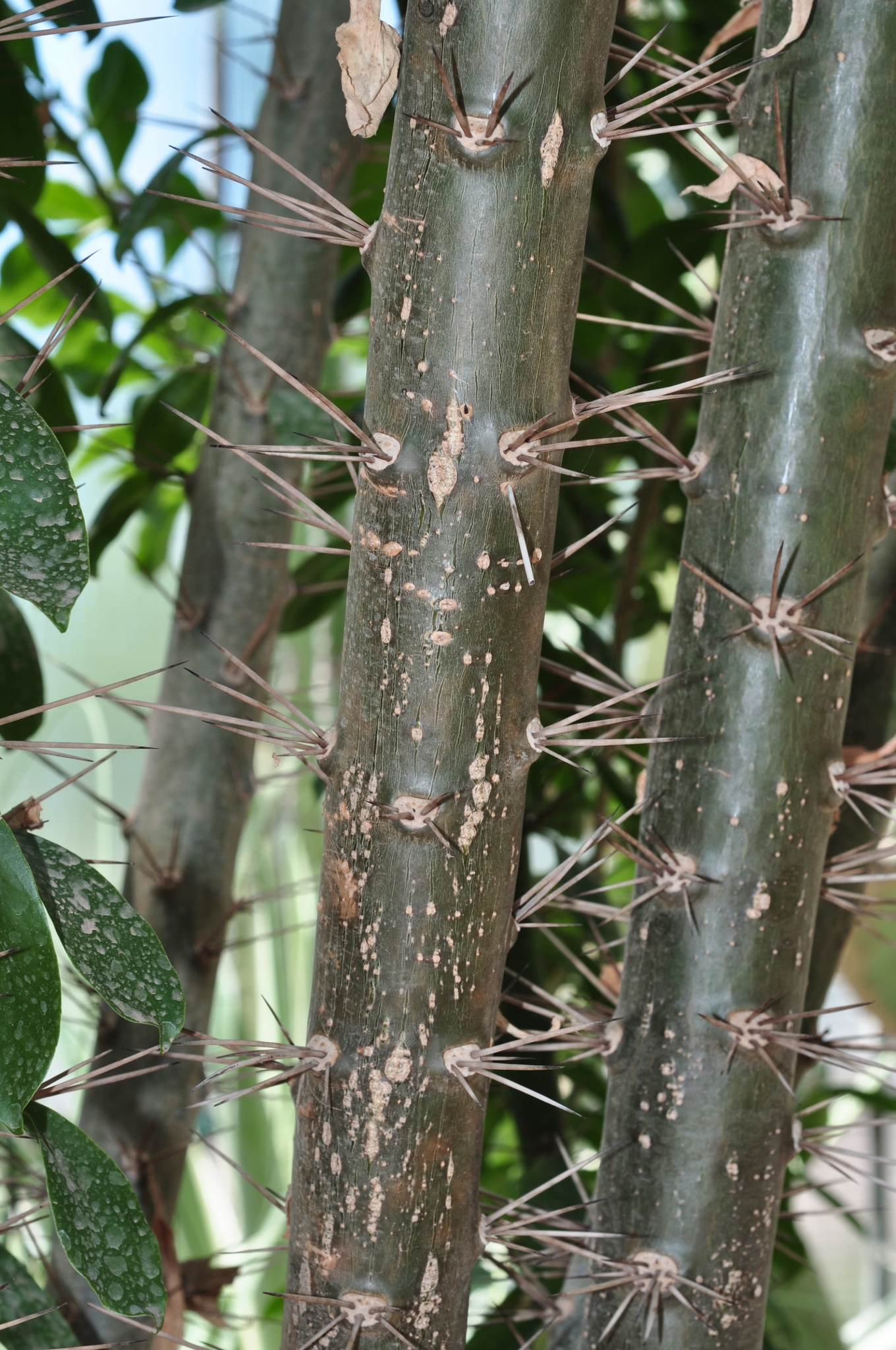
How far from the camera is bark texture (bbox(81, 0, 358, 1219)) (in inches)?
21.5

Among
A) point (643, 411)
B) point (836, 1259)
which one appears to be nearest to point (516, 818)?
point (643, 411)

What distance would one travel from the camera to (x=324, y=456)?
30 cm

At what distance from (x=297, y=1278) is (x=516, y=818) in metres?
0.16

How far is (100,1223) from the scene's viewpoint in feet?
0.98

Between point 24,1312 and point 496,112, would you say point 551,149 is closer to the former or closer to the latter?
point 496,112

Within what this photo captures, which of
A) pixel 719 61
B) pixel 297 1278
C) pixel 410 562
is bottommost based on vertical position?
pixel 297 1278

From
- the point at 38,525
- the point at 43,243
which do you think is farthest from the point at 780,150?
the point at 43,243

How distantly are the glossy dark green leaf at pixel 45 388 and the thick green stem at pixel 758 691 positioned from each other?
278mm

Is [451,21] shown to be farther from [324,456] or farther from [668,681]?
[668,681]

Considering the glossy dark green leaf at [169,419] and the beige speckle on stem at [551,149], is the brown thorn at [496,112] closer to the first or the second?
the beige speckle on stem at [551,149]

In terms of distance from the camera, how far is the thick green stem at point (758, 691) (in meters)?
0.36

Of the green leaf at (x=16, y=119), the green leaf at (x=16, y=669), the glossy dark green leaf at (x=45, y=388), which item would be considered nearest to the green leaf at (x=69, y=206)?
the green leaf at (x=16, y=119)

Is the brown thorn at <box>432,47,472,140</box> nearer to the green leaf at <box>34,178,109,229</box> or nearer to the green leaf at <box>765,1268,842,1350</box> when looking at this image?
the green leaf at <box>34,178,109,229</box>

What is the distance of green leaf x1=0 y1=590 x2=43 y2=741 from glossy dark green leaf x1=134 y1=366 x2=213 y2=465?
212 mm
